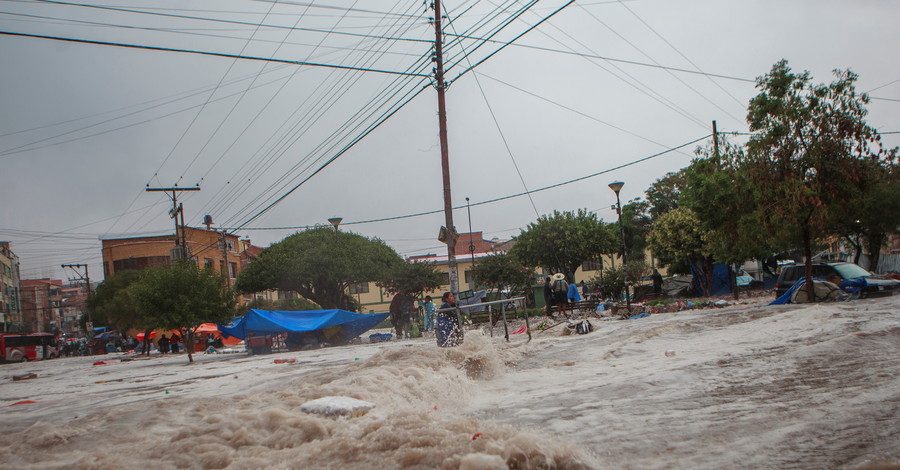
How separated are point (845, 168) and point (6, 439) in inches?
764

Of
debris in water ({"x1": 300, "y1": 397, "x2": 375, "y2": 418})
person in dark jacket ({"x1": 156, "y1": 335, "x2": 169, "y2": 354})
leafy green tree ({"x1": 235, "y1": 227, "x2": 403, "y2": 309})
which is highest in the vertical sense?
leafy green tree ({"x1": 235, "y1": 227, "x2": 403, "y2": 309})

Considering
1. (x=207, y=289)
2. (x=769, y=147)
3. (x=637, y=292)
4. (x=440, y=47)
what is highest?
(x=440, y=47)

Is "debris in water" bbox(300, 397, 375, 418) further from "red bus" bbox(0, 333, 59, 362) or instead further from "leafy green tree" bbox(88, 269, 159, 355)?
"red bus" bbox(0, 333, 59, 362)

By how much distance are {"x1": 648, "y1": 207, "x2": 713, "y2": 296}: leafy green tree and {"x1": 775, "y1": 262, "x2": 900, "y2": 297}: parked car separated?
8359 mm

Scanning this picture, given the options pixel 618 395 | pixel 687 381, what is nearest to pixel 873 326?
pixel 687 381

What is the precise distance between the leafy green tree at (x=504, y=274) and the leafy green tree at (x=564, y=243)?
5.82 metres

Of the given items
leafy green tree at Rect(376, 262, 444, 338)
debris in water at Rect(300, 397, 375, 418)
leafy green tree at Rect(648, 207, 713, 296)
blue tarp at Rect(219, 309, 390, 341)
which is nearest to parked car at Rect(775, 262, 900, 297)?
leafy green tree at Rect(648, 207, 713, 296)

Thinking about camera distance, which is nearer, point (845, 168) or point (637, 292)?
point (845, 168)

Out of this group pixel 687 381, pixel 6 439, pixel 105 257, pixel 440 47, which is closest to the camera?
pixel 6 439

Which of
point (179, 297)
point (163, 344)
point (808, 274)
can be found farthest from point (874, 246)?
point (163, 344)

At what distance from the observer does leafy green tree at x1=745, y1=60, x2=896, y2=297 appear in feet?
58.4

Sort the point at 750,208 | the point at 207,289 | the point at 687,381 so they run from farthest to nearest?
the point at 207,289 < the point at 750,208 < the point at 687,381

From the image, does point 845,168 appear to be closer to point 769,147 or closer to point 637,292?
point 769,147

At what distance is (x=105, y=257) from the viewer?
195 ft
